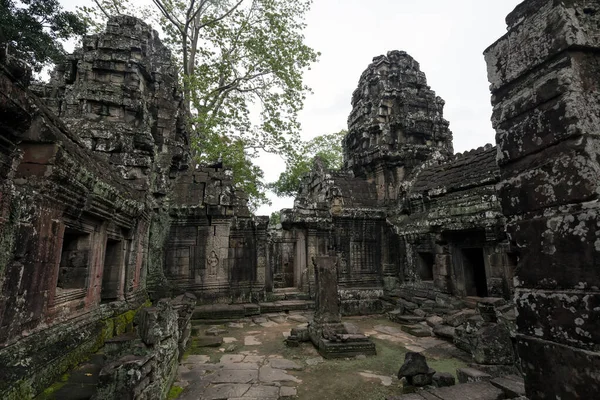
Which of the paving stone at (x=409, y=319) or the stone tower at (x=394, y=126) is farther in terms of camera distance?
the stone tower at (x=394, y=126)

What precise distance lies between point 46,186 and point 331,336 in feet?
16.6

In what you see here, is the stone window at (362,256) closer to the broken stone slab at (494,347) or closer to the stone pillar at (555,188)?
the broken stone slab at (494,347)

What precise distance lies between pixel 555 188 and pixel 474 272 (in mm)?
9120

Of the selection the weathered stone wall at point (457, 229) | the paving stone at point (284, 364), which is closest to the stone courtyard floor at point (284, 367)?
the paving stone at point (284, 364)

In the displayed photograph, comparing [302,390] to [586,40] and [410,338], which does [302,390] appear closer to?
[410,338]

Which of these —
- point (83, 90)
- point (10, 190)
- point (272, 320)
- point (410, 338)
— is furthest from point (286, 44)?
point (10, 190)

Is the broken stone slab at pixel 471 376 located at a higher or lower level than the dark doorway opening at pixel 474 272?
lower

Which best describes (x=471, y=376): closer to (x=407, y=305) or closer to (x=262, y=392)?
(x=262, y=392)

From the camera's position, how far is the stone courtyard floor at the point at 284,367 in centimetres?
419

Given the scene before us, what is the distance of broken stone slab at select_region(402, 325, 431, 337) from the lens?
23.6 ft

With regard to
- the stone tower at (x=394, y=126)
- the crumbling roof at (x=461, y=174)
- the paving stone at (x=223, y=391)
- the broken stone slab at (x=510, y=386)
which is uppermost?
the stone tower at (x=394, y=126)

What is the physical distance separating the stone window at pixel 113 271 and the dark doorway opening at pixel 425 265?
8980 mm

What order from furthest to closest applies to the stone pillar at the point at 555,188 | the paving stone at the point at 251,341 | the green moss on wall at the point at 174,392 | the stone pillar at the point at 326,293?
the stone pillar at the point at 326,293
the paving stone at the point at 251,341
the green moss on wall at the point at 174,392
the stone pillar at the point at 555,188

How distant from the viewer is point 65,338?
3730 mm
